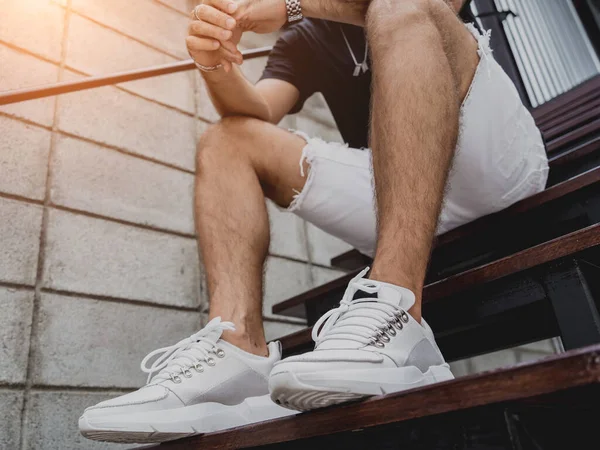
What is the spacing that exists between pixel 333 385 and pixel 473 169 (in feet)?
2.21

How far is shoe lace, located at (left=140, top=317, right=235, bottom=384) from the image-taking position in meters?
0.88

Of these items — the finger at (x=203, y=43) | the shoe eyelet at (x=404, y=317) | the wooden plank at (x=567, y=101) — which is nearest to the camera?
the shoe eyelet at (x=404, y=317)

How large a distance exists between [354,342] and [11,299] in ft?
3.49

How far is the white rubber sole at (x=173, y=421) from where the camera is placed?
2.61 ft

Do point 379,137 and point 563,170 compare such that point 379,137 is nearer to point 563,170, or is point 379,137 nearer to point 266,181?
point 266,181

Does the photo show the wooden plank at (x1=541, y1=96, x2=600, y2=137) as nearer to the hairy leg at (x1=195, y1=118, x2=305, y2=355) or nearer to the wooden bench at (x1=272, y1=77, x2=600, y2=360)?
the wooden bench at (x1=272, y1=77, x2=600, y2=360)

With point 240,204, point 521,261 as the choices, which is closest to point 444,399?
point 521,261

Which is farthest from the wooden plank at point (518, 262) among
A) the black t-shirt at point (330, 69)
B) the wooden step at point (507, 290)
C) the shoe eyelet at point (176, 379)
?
the black t-shirt at point (330, 69)

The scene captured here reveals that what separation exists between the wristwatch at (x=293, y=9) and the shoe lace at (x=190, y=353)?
68 centimetres

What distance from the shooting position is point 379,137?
0.87 metres

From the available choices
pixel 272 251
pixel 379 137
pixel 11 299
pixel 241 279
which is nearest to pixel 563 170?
pixel 379 137

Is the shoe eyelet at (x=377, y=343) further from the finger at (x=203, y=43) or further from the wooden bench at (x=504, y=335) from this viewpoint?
the finger at (x=203, y=43)

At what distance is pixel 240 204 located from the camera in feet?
3.89

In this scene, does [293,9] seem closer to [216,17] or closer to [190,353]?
[216,17]
